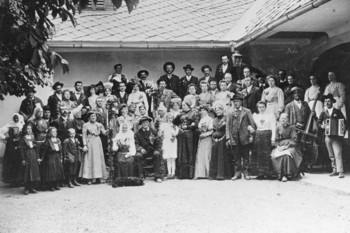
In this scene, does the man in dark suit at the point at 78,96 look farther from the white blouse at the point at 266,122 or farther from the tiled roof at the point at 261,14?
the tiled roof at the point at 261,14

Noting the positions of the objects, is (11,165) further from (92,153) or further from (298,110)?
(298,110)

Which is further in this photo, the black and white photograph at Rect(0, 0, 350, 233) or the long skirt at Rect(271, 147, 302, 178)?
the long skirt at Rect(271, 147, 302, 178)

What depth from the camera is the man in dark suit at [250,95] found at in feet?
36.8

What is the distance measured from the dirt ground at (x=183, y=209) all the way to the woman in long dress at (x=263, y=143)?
23.2 inches

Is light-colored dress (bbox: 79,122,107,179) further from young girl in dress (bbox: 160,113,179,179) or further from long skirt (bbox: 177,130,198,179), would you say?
long skirt (bbox: 177,130,198,179)

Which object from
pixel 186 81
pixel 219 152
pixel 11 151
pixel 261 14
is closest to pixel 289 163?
pixel 219 152

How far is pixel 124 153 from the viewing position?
10219mm

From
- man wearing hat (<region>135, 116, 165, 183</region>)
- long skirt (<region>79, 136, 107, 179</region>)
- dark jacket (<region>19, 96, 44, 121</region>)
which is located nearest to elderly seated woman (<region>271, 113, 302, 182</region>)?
man wearing hat (<region>135, 116, 165, 183</region>)

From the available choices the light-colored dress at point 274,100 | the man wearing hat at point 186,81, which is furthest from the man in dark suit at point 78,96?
the light-colored dress at point 274,100

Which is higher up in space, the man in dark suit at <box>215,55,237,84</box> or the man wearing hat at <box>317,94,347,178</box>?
the man in dark suit at <box>215,55,237,84</box>

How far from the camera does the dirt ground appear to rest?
5.86m

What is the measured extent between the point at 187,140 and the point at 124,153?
4.74ft

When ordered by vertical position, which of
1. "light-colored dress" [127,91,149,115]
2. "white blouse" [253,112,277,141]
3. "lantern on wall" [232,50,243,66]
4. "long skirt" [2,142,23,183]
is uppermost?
"lantern on wall" [232,50,243,66]

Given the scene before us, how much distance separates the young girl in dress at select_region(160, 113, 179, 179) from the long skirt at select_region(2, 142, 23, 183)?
3043 millimetres
